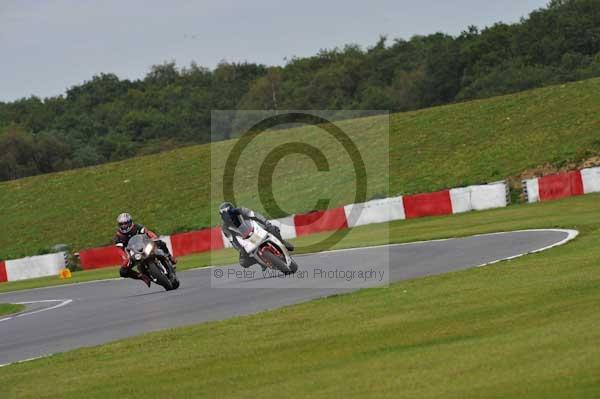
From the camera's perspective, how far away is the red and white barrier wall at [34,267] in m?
33.1

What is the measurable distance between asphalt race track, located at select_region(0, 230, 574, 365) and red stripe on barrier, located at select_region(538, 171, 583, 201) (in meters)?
7.80

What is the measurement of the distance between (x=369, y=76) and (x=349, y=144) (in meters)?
43.2

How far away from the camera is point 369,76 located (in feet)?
287

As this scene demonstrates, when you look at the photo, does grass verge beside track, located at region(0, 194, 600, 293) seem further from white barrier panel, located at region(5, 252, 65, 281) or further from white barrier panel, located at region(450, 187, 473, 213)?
white barrier panel, located at region(5, 252, 65, 281)

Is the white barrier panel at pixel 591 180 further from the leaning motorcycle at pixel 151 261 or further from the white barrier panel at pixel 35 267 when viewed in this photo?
the white barrier panel at pixel 35 267

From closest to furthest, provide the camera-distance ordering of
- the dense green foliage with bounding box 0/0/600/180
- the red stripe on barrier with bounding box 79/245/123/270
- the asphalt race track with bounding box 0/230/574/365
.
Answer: the asphalt race track with bounding box 0/230/574/365 < the red stripe on barrier with bounding box 79/245/123/270 < the dense green foliage with bounding box 0/0/600/180

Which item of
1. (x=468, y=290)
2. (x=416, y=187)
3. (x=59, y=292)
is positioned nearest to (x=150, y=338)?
(x=468, y=290)

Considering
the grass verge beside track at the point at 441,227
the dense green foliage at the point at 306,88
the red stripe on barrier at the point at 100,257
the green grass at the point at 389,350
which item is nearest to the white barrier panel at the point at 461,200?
the grass verge beside track at the point at 441,227

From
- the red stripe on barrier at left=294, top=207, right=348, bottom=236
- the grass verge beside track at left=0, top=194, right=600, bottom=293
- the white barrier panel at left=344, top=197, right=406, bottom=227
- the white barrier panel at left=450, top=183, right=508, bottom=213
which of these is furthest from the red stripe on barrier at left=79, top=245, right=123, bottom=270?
the white barrier panel at left=450, top=183, right=508, bottom=213

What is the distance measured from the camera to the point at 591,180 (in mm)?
28703

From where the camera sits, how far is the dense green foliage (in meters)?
69.0

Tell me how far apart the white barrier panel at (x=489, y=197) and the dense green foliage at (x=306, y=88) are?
108 ft

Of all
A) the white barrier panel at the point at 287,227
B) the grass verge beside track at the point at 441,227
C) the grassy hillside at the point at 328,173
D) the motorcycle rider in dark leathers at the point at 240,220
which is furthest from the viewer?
the grassy hillside at the point at 328,173

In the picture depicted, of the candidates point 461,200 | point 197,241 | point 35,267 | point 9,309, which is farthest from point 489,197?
point 9,309
